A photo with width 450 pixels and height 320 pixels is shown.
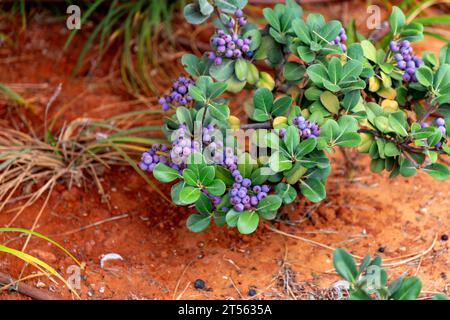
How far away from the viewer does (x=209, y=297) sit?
192cm

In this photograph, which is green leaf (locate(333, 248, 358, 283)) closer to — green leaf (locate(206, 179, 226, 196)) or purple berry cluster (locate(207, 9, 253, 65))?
green leaf (locate(206, 179, 226, 196))

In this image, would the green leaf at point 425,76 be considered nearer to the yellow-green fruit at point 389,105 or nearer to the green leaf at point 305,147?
the yellow-green fruit at point 389,105

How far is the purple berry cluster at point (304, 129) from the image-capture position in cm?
180

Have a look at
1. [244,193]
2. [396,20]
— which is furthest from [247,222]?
→ [396,20]

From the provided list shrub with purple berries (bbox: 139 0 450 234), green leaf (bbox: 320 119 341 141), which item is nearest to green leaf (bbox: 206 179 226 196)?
shrub with purple berries (bbox: 139 0 450 234)

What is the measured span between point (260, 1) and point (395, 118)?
4.04 ft

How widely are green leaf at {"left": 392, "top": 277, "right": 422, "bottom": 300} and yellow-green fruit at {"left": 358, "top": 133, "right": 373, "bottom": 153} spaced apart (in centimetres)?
54

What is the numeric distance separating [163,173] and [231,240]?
0.47 m

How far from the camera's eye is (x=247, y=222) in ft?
5.76

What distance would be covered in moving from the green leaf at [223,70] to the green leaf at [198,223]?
15.9 inches

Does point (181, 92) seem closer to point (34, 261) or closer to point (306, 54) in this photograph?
point (306, 54)

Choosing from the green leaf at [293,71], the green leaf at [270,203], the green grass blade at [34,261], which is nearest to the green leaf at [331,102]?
the green leaf at [293,71]

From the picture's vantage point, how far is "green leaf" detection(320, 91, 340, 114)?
189 cm
